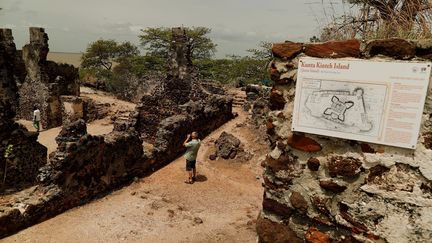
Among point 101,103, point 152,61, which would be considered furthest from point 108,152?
point 152,61

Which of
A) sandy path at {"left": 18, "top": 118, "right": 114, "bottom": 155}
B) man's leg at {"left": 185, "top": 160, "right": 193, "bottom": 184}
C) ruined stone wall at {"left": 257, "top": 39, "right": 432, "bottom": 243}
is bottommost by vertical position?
A: sandy path at {"left": 18, "top": 118, "right": 114, "bottom": 155}

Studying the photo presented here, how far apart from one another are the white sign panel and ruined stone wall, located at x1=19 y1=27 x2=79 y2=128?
17.2 meters

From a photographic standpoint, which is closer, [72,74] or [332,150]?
[332,150]

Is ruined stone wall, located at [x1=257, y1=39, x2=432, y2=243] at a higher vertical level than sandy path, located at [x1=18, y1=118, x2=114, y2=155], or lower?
higher

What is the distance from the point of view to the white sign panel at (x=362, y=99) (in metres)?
2.26

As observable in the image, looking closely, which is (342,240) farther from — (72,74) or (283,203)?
(72,74)

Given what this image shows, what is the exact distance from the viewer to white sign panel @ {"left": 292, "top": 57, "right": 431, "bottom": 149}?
2258mm

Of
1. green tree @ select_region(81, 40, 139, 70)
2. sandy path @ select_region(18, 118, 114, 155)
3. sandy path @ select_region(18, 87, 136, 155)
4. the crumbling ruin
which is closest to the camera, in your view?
the crumbling ruin

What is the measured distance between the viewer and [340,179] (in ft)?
8.46

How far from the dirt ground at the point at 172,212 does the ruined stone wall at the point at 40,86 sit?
392 inches

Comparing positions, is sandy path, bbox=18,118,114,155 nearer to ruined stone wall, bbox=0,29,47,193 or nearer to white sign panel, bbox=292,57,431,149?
ruined stone wall, bbox=0,29,47,193

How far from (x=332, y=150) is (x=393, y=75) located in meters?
0.69

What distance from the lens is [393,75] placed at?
2307 millimetres

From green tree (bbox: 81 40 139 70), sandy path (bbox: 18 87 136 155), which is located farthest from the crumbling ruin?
green tree (bbox: 81 40 139 70)
